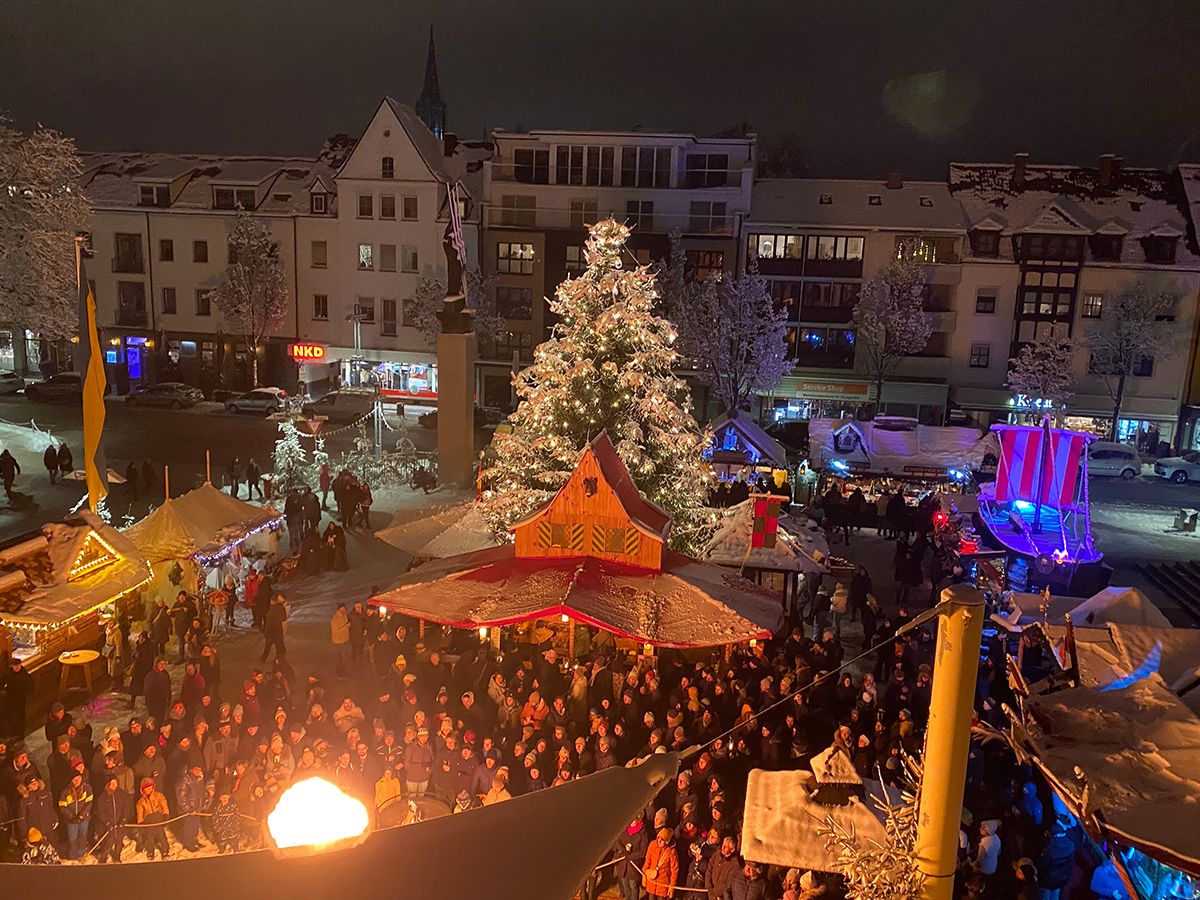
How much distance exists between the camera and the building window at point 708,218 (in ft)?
135

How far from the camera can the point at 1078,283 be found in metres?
39.6

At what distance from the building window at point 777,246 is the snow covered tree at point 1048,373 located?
33.6ft

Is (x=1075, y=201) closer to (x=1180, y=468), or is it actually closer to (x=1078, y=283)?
(x=1078, y=283)

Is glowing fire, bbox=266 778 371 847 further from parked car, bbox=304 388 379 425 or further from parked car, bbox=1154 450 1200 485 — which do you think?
parked car, bbox=1154 450 1200 485

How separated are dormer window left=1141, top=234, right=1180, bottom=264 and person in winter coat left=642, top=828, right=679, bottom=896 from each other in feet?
128

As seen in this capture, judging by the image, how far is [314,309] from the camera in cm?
4528

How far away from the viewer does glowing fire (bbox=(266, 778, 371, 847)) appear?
3.86 meters

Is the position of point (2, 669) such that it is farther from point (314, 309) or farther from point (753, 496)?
point (314, 309)

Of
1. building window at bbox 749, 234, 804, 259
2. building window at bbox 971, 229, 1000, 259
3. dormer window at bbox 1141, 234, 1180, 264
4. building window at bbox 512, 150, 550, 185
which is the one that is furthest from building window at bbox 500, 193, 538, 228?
dormer window at bbox 1141, 234, 1180, 264

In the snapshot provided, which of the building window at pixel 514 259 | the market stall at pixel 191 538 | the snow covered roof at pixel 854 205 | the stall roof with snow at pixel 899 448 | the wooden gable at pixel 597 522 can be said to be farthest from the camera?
the building window at pixel 514 259

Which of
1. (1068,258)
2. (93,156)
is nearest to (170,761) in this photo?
(1068,258)

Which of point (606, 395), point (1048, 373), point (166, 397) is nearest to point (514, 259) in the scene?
point (166, 397)

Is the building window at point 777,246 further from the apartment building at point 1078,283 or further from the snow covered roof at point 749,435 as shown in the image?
the snow covered roof at point 749,435

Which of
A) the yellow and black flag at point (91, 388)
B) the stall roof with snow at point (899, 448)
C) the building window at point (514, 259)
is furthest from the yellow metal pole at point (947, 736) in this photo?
the building window at point (514, 259)
